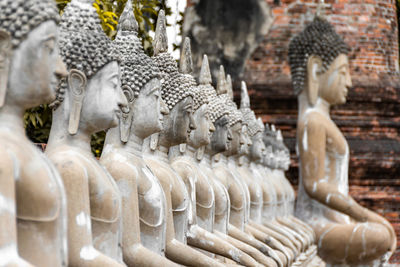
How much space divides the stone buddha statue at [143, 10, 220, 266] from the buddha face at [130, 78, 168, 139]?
42cm

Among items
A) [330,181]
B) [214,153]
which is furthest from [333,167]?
[214,153]

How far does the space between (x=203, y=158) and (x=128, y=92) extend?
238cm

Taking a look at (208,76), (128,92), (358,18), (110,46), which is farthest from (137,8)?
(358,18)

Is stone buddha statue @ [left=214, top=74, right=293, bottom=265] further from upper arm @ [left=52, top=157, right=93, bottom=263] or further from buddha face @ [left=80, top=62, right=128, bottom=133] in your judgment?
upper arm @ [left=52, top=157, right=93, bottom=263]

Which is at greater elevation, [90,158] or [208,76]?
[90,158]

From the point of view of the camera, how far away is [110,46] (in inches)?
173

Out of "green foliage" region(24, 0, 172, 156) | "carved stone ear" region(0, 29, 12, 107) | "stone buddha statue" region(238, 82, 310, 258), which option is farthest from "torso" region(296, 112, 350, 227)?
"carved stone ear" region(0, 29, 12, 107)

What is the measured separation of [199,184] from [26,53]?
312 centimetres

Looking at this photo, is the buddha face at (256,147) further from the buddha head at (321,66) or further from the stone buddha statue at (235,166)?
the buddha head at (321,66)

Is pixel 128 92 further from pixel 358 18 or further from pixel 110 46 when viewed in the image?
pixel 358 18

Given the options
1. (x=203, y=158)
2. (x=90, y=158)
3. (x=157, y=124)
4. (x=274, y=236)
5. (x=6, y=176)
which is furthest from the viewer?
(x=274, y=236)

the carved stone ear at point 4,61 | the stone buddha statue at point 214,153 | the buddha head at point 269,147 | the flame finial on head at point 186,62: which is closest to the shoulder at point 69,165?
the carved stone ear at point 4,61

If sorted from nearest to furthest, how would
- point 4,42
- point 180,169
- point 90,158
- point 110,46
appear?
point 4,42
point 90,158
point 110,46
point 180,169

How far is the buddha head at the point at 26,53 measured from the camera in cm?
328
